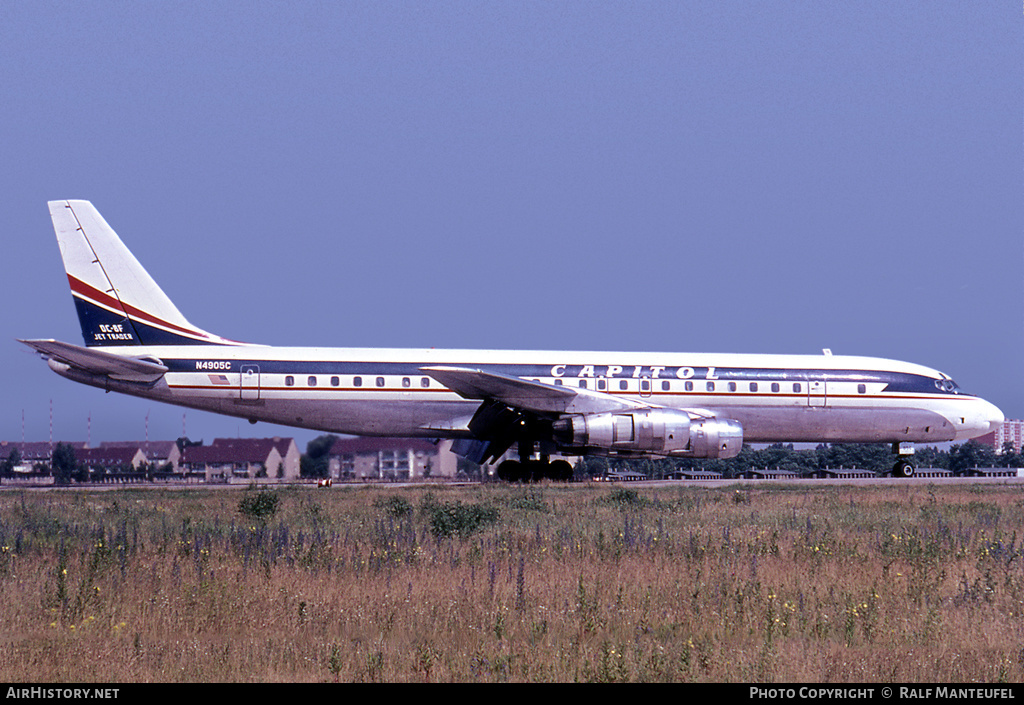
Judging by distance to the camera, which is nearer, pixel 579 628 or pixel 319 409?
pixel 579 628

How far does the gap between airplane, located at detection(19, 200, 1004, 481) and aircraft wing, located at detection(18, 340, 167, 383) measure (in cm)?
4

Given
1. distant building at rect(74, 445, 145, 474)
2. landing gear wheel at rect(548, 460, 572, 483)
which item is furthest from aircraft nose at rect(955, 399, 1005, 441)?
distant building at rect(74, 445, 145, 474)

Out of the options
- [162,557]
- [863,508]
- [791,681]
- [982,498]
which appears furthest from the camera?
[982,498]

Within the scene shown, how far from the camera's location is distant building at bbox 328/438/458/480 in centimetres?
5678

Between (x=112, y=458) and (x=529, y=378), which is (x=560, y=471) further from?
(x=112, y=458)

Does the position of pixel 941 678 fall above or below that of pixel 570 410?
below

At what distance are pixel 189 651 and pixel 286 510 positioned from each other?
37.3ft

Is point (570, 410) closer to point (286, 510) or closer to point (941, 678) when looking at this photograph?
point (286, 510)

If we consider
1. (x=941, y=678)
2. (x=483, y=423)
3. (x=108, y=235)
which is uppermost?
(x=108, y=235)

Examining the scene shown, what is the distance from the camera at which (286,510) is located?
18.0 meters

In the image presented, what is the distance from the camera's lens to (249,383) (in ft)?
83.3

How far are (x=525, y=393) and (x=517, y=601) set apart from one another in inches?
634

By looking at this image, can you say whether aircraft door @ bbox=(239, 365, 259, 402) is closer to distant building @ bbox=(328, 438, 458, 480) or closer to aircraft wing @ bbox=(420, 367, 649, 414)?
aircraft wing @ bbox=(420, 367, 649, 414)

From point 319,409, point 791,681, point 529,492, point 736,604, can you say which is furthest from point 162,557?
point 319,409
